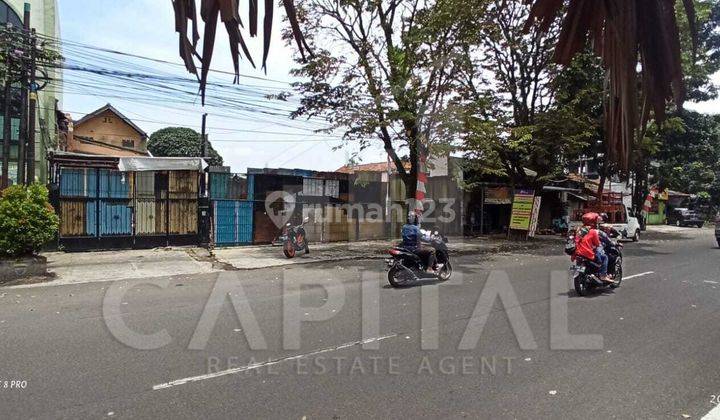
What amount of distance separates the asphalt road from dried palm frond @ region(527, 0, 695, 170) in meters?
2.99

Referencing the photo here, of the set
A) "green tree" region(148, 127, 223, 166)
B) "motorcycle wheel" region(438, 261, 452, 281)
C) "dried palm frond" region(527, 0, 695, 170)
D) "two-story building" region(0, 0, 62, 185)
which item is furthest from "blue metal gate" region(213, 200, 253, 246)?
"green tree" region(148, 127, 223, 166)

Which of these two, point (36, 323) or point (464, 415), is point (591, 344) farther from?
point (36, 323)

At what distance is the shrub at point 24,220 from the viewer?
31.1 ft

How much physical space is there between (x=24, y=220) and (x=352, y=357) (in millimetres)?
8408

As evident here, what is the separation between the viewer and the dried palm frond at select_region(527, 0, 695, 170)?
103cm

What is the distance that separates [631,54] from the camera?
1021 mm

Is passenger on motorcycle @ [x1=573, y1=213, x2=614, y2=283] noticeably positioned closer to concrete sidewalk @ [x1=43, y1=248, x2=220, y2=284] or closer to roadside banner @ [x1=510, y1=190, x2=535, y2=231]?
concrete sidewalk @ [x1=43, y1=248, x2=220, y2=284]

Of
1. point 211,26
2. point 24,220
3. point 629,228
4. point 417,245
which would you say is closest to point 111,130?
point 24,220

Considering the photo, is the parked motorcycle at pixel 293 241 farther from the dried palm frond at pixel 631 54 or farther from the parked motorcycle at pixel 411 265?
the dried palm frond at pixel 631 54

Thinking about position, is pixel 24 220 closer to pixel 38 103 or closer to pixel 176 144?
pixel 38 103

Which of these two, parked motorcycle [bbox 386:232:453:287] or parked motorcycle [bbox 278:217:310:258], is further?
parked motorcycle [bbox 278:217:310:258]

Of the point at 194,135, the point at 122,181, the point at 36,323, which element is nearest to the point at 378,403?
the point at 36,323

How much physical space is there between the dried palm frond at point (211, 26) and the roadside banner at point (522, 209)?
2053 cm

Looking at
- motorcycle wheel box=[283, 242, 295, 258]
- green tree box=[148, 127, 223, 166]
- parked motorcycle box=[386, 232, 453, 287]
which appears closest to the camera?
parked motorcycle box=[386, 232, 453, 287]
